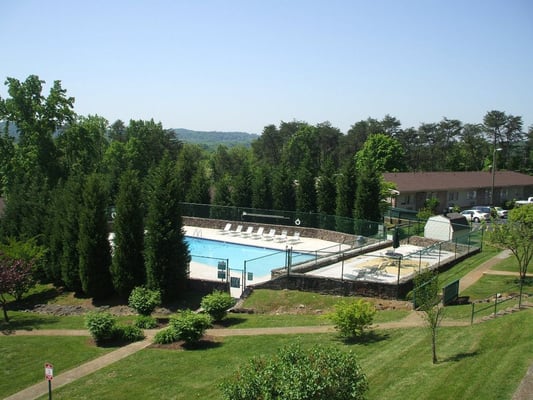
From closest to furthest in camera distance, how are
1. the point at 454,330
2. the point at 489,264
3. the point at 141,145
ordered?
the point at 454,330
the point at 489,264
the point at 141,145

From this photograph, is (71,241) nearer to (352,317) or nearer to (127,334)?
(127,334)

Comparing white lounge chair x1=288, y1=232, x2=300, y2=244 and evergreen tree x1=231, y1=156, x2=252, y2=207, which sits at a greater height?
evergreen tree x1=231, y1=156, x2=252, y2=207

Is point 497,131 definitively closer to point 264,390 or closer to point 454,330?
point 454,330

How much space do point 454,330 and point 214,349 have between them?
7.51 m

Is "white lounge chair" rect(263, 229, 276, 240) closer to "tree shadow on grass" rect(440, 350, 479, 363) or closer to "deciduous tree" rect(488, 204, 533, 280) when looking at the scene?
"deciduous tree" rect(488, 204, 533, 280)

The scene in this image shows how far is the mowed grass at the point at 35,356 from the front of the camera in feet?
45.9

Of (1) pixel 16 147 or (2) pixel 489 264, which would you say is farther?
(1) pixel 16 147

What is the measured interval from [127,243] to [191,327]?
29.8 feet

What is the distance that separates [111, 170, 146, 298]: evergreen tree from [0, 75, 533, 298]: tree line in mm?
49

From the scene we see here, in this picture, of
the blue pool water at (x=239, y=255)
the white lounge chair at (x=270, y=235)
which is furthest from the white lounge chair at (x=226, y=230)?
the white lounge chair at (x=270, y=235)

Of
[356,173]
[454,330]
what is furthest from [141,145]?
[454,330]

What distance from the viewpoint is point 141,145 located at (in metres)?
72.1

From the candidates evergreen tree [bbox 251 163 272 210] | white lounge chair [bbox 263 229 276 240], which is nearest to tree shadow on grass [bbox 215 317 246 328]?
white lounge chair [bbox 263 229 276 240]

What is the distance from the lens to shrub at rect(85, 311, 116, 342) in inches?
659
